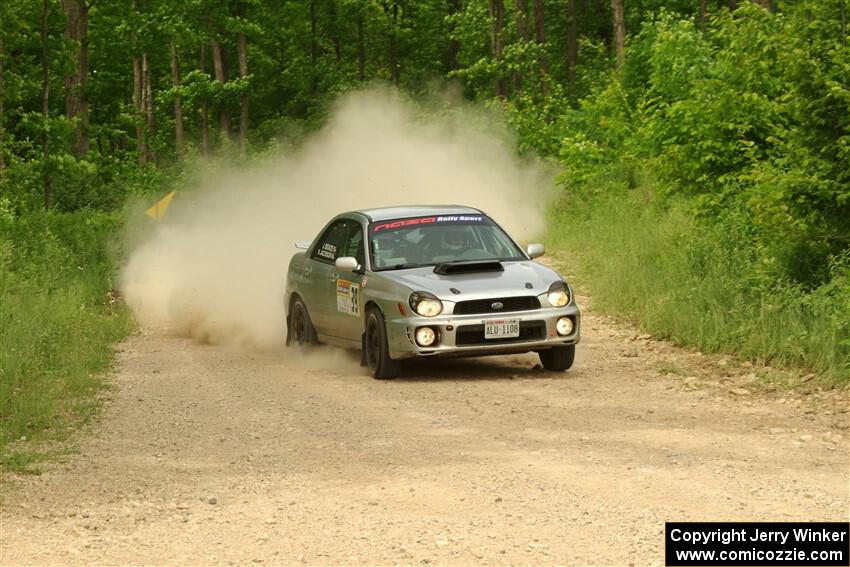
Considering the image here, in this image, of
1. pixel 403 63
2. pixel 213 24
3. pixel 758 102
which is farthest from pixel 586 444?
pixel 403 63

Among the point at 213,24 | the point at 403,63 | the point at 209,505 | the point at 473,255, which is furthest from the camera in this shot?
the point at 403,63

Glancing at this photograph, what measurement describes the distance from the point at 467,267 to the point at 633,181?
15316 mm

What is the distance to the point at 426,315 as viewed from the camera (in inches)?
525

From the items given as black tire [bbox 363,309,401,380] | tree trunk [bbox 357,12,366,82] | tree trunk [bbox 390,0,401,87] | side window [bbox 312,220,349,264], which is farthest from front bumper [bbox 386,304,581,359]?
tree trunk [bbox 357,12,366,82]

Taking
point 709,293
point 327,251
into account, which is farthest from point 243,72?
point 709,293

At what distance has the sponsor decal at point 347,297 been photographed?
566 inches

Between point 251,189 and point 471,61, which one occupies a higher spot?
point 471,61

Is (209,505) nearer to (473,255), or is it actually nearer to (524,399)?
(524,399)

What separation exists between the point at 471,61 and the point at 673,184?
137 feet

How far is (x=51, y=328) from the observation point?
15.4 meters

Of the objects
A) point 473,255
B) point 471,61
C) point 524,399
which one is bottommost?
point 524,399

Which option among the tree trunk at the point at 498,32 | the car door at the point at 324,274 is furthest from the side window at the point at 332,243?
the tree trunk at the point at 498,32

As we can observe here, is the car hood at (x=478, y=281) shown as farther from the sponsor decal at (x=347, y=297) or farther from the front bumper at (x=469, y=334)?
the sponsor decal at (x=347, y=297)

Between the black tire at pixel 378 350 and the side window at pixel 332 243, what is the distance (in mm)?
1495
